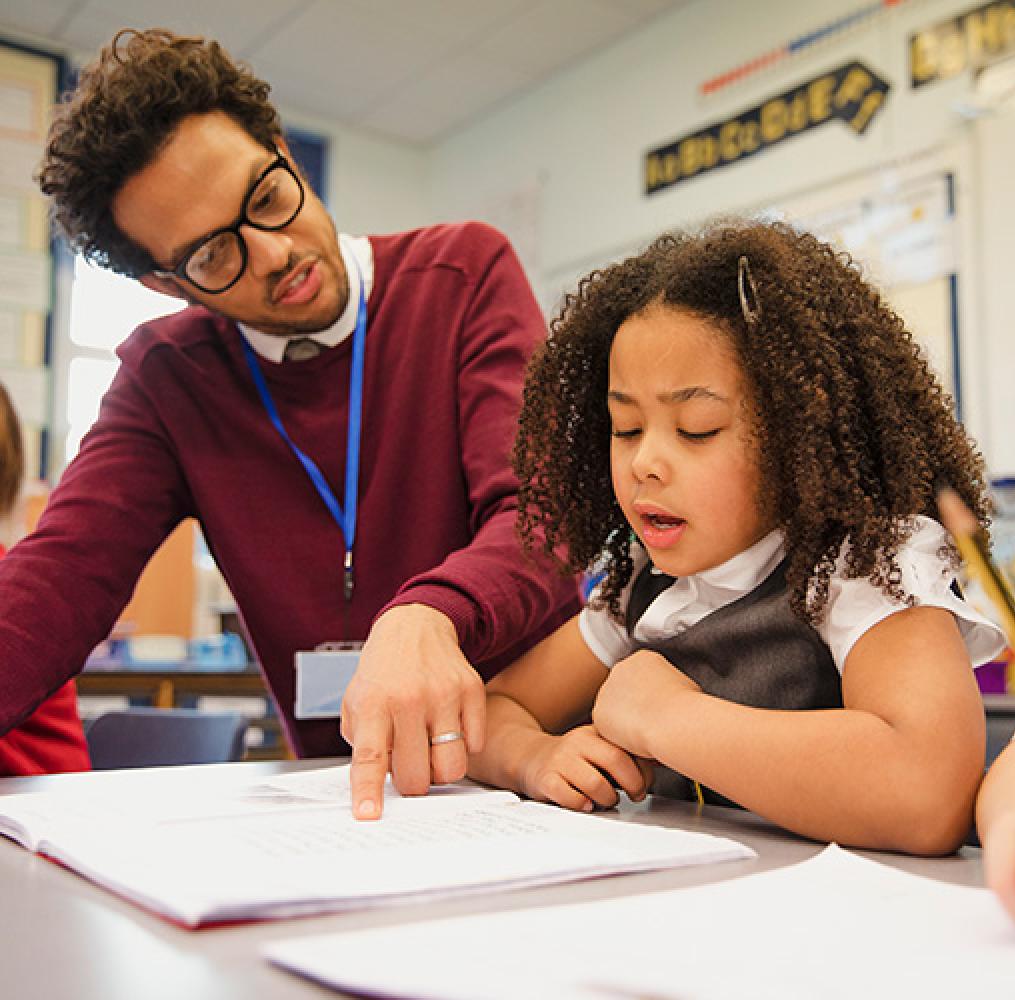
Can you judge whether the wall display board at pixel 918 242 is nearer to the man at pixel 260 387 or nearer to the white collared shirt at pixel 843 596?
the man at pixel 260 387

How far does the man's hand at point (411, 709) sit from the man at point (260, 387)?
10.9 inches

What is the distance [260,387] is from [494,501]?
13.9 inches

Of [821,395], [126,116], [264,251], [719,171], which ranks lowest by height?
[821,395]

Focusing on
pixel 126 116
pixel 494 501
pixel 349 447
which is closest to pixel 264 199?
pixel 126 116

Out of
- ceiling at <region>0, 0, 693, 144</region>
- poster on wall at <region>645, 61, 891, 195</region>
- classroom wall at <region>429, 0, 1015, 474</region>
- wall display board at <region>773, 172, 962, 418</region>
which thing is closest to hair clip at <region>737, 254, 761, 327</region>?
classroom wall at <region>429, 0, 1015, 474</region>

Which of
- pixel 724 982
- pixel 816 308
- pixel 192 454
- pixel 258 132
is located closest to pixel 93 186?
pixel 258 132

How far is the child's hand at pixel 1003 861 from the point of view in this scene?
44cm

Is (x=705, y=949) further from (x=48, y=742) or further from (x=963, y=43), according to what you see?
(x=963, y=43)

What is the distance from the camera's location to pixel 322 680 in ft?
3.70

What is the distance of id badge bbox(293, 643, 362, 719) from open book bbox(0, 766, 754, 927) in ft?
0.96

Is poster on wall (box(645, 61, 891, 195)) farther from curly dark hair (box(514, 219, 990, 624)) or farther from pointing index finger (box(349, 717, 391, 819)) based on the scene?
pointing index finger (box(349, 717, 391, 819))

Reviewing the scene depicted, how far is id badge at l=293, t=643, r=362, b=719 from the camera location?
3.67ft

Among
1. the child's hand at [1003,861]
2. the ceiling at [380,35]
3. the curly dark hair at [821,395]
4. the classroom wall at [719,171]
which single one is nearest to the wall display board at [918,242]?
the classroom wall at [719,171]

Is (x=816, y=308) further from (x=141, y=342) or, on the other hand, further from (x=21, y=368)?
(x=21, y=368)
